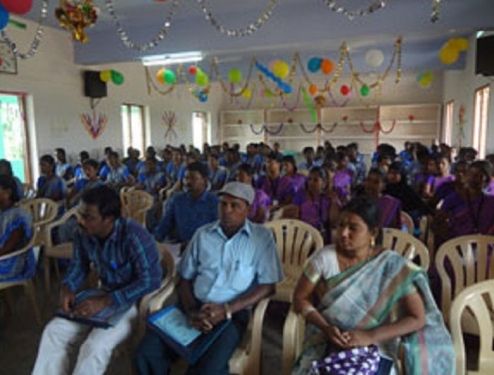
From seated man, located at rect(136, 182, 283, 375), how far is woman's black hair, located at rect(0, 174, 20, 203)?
1.50 m

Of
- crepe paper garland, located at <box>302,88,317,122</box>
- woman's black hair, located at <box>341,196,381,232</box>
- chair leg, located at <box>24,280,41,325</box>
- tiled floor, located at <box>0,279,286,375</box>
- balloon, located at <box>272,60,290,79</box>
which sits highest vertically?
balloon, located at <box>272,60,290,79</box>

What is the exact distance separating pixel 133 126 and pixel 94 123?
161 cm

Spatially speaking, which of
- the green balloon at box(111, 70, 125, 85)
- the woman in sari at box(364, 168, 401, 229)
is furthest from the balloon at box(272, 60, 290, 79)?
the woman in sari at box(364, 168, 401, 229)

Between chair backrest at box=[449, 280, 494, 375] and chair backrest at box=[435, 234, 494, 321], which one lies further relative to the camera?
chair backrest at box=[435, 234, 494, 321]

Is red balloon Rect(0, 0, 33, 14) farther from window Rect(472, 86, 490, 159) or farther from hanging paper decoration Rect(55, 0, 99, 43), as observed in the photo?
window Rect(472, 86, 490, 159)

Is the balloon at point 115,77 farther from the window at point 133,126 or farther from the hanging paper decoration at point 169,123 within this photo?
the hanging paper decoration at point 169,123

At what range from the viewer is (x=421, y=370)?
1.56m

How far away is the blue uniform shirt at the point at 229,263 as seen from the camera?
6.61 ft

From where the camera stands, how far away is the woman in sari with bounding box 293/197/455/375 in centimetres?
156

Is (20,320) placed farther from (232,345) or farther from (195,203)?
(232,345)

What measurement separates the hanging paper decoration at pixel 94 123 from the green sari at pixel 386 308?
6.61 metres

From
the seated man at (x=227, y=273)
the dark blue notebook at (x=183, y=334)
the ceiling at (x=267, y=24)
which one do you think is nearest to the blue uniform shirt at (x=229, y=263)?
the seated man at (x=227, y=273)

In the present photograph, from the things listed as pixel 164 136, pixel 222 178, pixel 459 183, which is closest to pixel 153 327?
pixel 459 183

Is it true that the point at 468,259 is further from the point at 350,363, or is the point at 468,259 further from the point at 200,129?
the point at 200,129
